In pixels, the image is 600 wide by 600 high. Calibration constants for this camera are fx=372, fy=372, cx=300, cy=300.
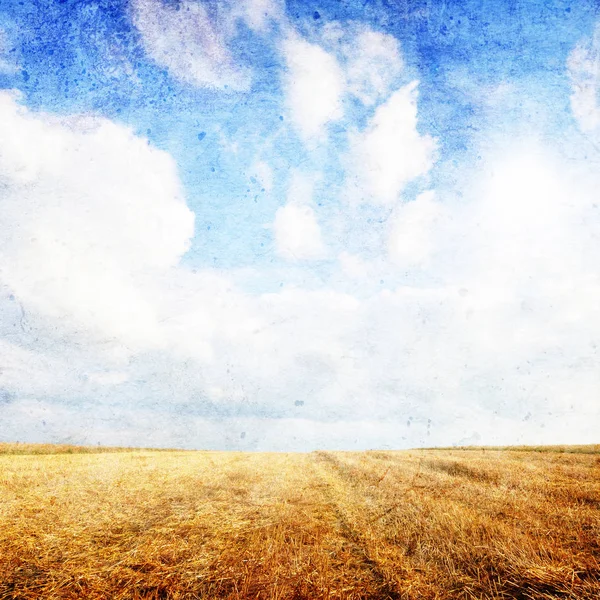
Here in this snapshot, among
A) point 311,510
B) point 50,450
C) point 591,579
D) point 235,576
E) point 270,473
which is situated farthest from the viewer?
point 50,450

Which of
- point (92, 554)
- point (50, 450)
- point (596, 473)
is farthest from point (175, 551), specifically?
point (50, 450)

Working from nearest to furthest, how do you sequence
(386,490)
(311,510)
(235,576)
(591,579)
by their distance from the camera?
(591,579) → (235,576) → (311,510) → (386,490)

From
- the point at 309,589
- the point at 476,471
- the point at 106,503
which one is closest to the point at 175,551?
the point at 309,589

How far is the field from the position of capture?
419 centimetres

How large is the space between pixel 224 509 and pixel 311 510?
6.04 ft

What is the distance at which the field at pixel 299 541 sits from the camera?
419cm

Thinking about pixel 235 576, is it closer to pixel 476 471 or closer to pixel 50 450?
pixel 476 471

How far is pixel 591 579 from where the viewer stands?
4.08 meters

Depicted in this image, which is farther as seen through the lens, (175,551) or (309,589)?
(175,551)

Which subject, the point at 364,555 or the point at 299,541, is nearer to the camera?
the point at 364,555

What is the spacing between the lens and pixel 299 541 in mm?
5641

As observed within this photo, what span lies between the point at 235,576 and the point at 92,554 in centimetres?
229

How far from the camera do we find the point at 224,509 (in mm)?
7859

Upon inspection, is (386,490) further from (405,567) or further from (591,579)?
(591,579)
